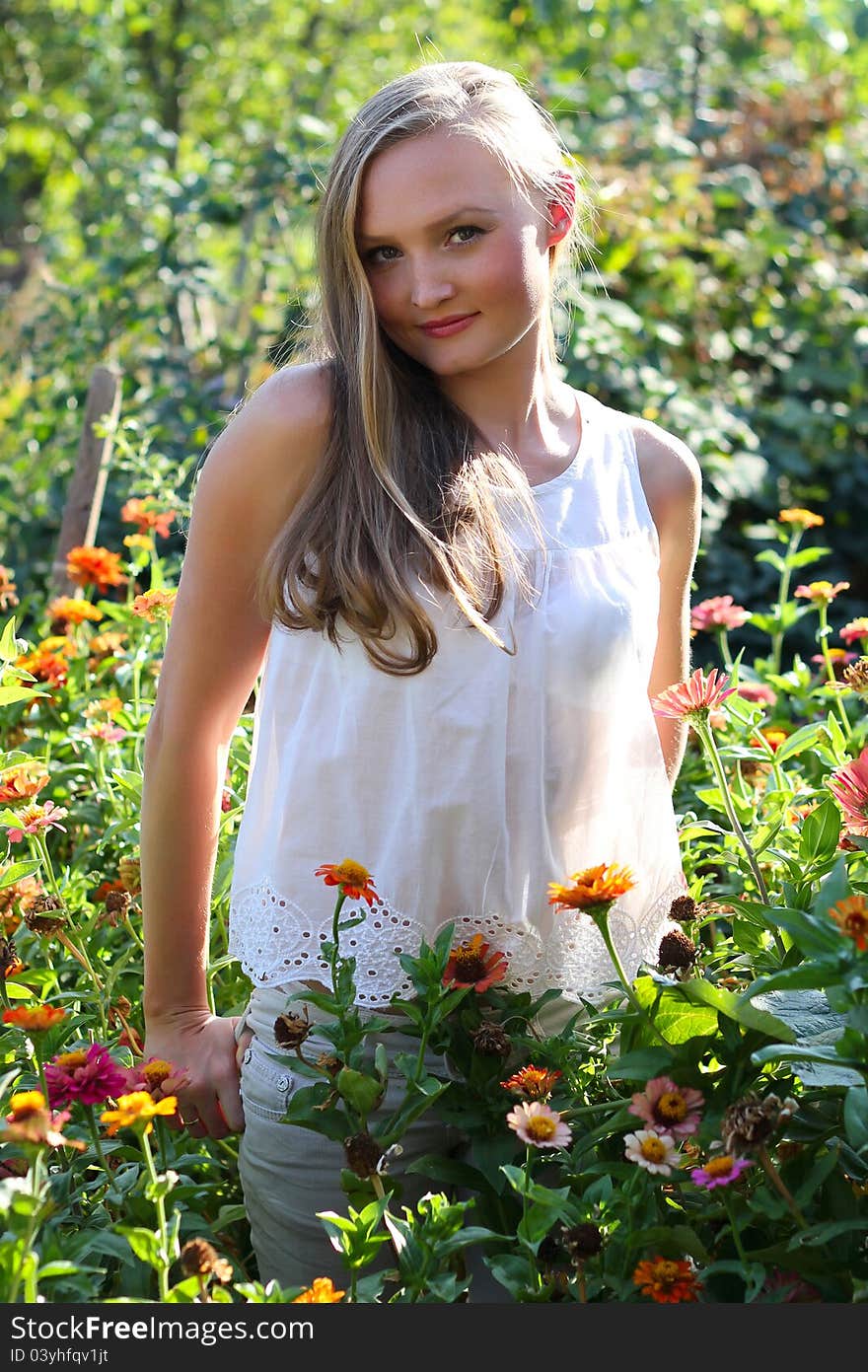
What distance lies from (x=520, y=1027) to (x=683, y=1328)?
1.22ft

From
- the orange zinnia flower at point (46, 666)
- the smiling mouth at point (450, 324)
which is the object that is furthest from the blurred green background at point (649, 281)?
the smiling mouth at point (450, 324)

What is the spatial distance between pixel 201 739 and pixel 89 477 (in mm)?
1325

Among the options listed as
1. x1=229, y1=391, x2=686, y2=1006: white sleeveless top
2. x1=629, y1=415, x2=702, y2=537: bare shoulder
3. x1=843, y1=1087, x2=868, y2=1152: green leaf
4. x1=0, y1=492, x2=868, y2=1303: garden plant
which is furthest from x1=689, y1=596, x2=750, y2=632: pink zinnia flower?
x1=843, y1=1087, x2=868, y2=1152: green leaf

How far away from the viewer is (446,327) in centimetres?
140

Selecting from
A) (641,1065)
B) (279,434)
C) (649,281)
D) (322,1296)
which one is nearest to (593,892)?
(641,1065)

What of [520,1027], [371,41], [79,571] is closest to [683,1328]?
[520,1027]

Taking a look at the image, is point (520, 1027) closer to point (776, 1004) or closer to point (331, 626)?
point (776, 1004)

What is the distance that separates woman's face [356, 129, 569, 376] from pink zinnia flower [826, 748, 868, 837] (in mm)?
577

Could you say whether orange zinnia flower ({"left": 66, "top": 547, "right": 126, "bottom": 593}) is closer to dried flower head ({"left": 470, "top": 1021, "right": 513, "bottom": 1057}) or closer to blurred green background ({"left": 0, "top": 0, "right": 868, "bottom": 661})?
blurred green background ({"left": 0, "top": 0, "right": 868, "bottom": 661})

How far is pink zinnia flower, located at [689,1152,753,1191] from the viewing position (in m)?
0.91

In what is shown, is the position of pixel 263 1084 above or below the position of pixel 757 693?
below

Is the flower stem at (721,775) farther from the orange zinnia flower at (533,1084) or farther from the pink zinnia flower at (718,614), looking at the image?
the pink zinnia flower at (718,614)

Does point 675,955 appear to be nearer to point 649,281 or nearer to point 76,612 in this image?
point 76,612

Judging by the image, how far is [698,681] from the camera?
4.22 ft
